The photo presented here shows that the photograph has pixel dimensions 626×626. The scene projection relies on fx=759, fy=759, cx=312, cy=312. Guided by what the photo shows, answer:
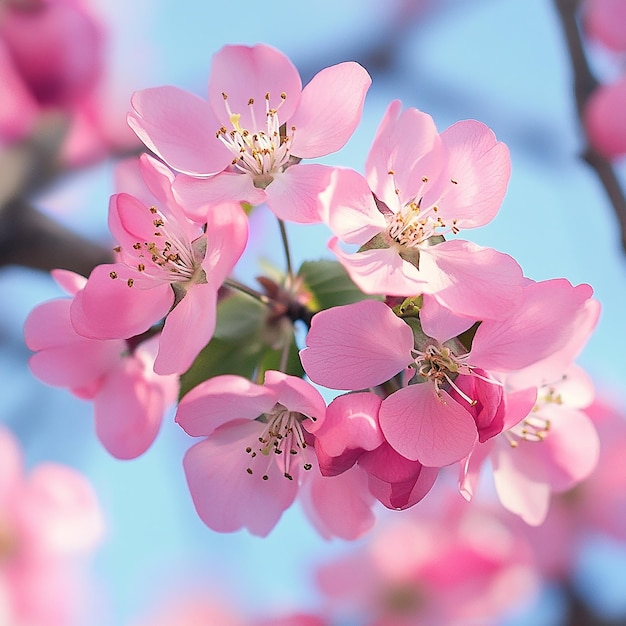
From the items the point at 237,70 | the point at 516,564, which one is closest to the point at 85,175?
the point at 237,70

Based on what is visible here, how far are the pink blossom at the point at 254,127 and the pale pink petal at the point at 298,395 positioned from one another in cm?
13

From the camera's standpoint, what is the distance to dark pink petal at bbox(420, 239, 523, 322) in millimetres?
589

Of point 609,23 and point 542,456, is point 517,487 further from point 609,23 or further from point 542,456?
point 609,23

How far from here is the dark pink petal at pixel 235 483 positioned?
2.29ft

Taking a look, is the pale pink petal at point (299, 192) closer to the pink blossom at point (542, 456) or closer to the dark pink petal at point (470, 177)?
the dark pink petal at point (470, 177)

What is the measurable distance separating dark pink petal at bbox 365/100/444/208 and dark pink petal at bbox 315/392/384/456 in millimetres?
184

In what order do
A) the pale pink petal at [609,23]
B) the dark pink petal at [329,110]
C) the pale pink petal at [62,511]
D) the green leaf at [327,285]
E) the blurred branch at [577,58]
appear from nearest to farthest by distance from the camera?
the dark pink petal at [329,110], the green leaf at [327,285], the blurred branch at [577,58], the pale pink petal at [62,511], the pale pink petal at [609,23]

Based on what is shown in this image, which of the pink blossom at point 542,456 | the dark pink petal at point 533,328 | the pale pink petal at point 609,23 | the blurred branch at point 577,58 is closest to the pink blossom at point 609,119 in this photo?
the blurred branch at point 577,58

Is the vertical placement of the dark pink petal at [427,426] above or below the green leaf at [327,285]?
above

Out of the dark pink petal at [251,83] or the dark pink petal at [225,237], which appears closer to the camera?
the dark pink petal at [225,237]

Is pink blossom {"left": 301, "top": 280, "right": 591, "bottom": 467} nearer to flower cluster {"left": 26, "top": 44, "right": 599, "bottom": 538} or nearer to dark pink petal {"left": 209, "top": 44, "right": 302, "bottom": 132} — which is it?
flower cluster {"left": 26, "top": 44, "right": 599, "bottom": 538}

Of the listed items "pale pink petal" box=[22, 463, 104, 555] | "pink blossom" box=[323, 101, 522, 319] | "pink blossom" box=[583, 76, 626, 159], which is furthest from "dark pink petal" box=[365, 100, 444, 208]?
"pale pink petal" box=[22, 463, 104, 555]

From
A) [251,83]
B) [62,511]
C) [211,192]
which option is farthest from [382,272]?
[62,511]

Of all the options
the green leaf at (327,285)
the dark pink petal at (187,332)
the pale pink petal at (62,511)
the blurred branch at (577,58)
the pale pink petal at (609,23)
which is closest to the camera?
the dark pink petal at (187,332)
